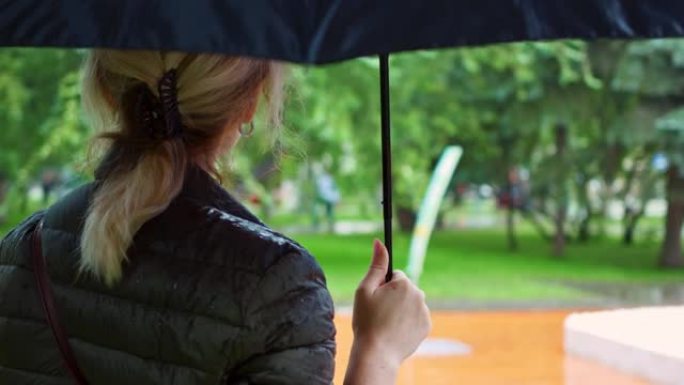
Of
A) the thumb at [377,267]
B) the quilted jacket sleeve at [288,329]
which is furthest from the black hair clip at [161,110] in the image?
the thumb at [377,267]

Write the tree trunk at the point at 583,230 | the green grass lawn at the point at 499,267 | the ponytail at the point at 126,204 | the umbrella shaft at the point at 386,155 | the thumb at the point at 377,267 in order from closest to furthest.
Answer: the ponytail at the point at 126,204
the thumb at the point at 377,267
the umbrella shaft at the point at 386,155
the green grass lawn at the point at 499,267
the tree trunk at the point at 583,230

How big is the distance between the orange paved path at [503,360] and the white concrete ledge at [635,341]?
9 centimetres

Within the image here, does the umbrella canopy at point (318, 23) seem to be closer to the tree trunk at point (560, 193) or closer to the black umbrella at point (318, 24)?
the black umbrella at point (318, 24)

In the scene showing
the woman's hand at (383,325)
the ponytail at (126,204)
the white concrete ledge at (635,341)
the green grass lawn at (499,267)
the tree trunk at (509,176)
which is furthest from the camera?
the tree trunk at (509,176)

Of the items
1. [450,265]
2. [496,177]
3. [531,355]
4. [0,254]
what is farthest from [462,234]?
[0,254]

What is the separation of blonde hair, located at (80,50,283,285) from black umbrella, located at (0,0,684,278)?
112 mm

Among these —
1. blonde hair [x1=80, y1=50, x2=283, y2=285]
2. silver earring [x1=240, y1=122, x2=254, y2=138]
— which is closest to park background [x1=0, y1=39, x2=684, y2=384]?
silver earring [x1=240, y1=122, x2=254, y2=138]

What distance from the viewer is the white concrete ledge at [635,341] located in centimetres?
677

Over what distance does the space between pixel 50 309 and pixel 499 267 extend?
1543 cm

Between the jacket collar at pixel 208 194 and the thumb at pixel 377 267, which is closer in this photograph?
the jacket collar at pixel 208 194

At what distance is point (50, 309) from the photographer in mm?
1492

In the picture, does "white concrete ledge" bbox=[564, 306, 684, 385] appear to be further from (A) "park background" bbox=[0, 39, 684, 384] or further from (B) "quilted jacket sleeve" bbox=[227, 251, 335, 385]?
(B) "quilted jacket sleeve" bbox=[227, 251, 335, 385]

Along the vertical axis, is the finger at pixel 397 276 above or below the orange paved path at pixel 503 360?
above

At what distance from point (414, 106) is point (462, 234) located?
8439mm
